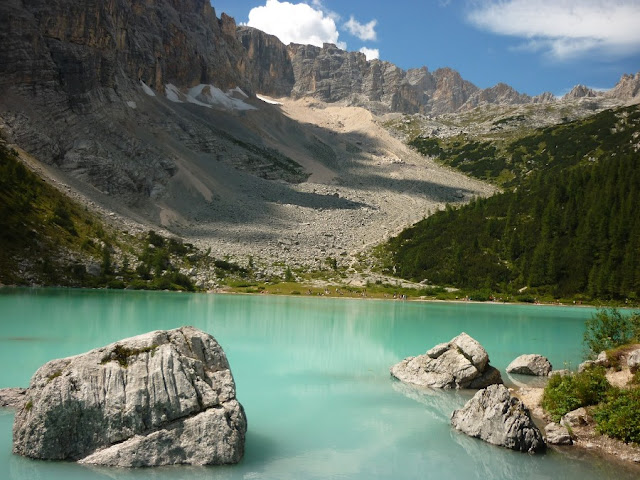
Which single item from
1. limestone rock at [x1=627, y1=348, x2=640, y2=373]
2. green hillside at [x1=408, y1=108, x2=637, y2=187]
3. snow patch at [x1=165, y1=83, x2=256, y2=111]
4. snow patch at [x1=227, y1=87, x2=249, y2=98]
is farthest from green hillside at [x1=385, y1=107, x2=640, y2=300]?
snow patch at [x1=227, y1=87, x2=249, y2=98]

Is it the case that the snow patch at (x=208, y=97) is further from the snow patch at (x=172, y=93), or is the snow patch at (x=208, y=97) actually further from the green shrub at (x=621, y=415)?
the green shrub at (x=621, y=415)

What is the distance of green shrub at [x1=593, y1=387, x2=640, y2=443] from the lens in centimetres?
1391

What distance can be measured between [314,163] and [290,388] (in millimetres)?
144812

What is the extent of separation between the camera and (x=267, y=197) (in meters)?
120

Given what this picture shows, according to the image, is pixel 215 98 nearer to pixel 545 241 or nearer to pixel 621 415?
pixel 545 241

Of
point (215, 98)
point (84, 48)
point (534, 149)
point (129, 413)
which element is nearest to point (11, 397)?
point (129, 413)

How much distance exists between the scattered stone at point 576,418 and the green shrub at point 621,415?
34 cm

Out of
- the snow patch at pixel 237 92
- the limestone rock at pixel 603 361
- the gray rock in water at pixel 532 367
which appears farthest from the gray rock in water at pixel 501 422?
the snow patch at pixel 237 92

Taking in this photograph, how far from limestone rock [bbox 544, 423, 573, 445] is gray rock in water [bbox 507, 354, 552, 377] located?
8.91 metres

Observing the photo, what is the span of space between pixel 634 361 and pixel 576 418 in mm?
2906

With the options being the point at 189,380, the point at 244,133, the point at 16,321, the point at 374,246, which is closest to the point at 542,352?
the point at 189,380

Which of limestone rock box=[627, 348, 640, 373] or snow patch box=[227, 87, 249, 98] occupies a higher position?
snow patch box=[227, 87, 249, 98]

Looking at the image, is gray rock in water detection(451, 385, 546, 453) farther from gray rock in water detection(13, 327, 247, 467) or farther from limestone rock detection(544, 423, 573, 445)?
gray rock in water detection(13, 327, 247, 467)

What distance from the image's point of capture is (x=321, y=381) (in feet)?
68.6
